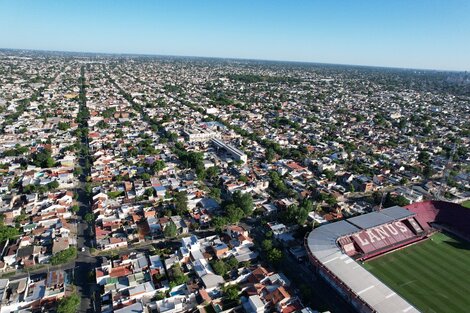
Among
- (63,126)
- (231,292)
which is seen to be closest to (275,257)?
(231,292)

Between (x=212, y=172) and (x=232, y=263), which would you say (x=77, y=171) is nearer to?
(x=212, y=172)

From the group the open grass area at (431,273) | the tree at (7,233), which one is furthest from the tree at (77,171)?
the open grass area at (431,273)

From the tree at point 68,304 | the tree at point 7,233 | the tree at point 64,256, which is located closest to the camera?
the tree at point 68,304

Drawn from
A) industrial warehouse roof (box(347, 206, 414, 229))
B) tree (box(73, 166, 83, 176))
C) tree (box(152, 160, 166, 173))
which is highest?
tree (box(152, 160, 166, 173))

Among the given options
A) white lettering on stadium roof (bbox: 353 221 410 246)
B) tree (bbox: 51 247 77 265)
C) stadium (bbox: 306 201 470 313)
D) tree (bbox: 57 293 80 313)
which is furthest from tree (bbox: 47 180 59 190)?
white lettering on stadium roof (bbox: 353 221 410 246)

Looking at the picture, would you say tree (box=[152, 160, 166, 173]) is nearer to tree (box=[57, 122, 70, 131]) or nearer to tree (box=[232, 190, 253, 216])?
tree (box=[232, 190, 253, 216])

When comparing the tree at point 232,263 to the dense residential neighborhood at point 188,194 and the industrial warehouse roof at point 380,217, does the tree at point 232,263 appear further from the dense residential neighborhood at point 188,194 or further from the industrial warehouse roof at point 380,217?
the industrial warehouse roof at point 380,217
